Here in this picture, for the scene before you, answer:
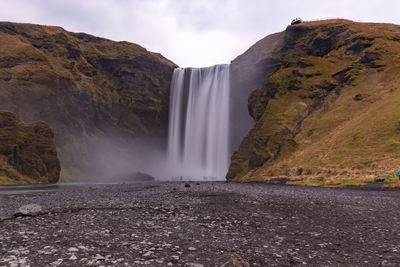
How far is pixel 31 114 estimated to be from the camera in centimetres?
6850

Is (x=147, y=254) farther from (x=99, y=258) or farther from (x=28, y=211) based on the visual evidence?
(x=28, y=211)

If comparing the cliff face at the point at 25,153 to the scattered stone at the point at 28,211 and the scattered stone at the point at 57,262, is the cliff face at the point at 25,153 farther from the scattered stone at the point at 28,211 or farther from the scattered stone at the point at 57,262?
the scattered stone at the point at 57,262

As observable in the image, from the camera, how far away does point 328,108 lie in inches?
1855

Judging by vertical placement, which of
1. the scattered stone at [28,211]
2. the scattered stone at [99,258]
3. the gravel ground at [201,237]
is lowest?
the scattered stone at [28,211]

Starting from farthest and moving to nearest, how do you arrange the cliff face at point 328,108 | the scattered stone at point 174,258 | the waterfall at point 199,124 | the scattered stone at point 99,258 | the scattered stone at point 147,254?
the waterfall at point 199,124 < the cliff face at point 328,108 < the scattered stone at point 147,254 < the scattered stone at point 174,258 < the scattered stone at point 99,258

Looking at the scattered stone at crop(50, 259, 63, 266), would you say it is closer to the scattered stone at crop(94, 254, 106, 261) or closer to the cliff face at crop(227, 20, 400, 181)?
the scattered stone at crop(94, 254, 106, 261)

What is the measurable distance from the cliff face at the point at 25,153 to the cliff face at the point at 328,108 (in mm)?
37237

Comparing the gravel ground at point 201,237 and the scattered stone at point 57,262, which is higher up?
the scattered stone at point 57,262

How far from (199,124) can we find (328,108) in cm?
4463

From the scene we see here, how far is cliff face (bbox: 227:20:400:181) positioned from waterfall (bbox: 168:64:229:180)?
771 inches

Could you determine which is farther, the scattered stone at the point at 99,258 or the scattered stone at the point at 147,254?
the scattered stone at the point at 147,254

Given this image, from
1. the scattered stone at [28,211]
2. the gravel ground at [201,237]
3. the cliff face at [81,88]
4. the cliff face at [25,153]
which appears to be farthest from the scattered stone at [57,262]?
the cliff face at [81,88]

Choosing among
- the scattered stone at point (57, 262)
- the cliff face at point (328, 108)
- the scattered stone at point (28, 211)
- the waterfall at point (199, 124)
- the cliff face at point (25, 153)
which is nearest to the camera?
the scattered stone at point (57, 262)

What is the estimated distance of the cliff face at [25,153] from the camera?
46237mm
